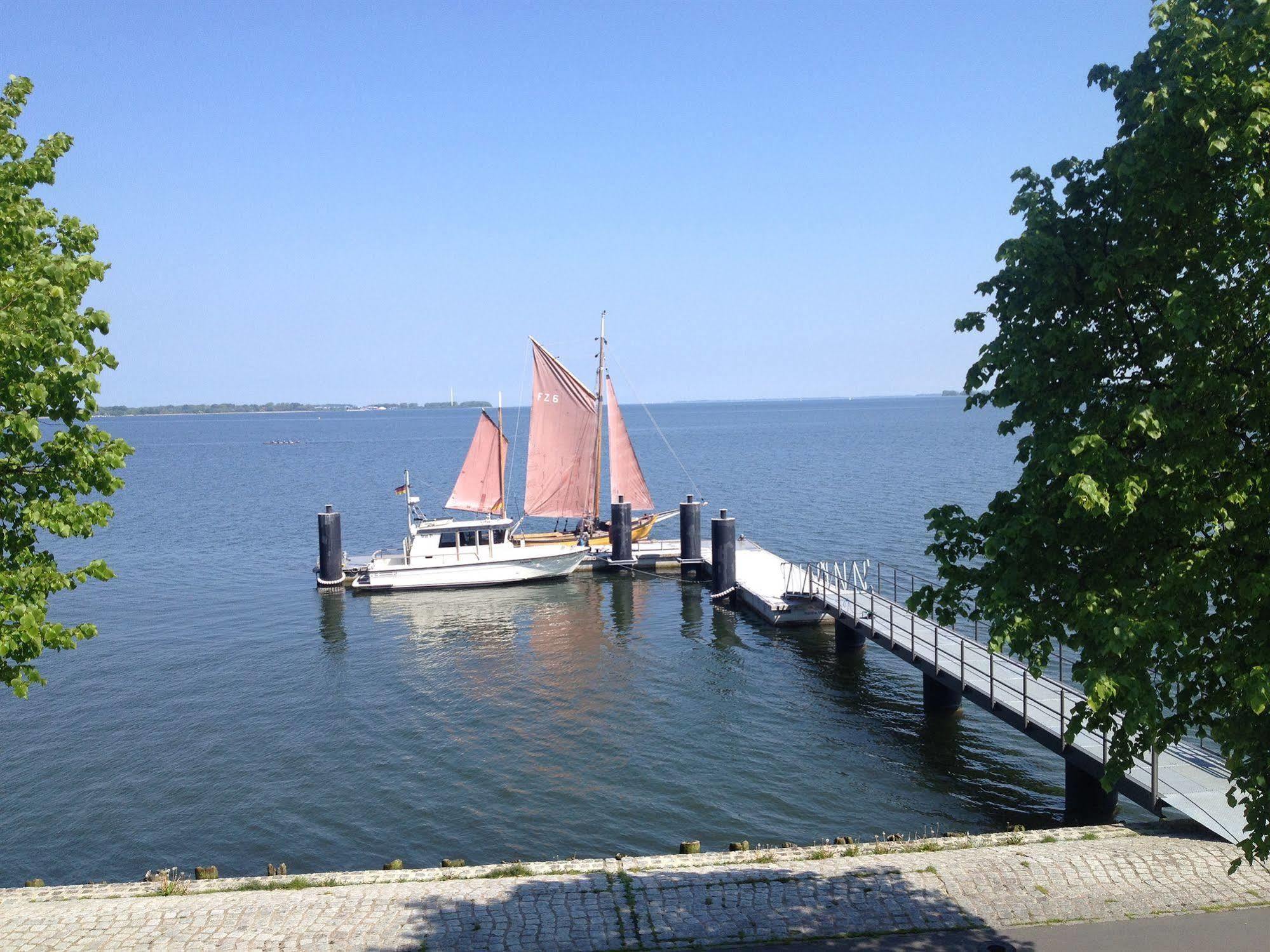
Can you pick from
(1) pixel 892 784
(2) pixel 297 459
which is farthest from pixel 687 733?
(2) pixel 297 459

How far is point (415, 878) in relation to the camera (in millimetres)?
13477

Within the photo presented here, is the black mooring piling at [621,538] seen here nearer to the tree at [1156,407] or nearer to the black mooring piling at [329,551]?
the black mooring piling at [329,551]

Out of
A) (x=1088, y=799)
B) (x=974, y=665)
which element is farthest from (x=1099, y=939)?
(x=974, y=665)

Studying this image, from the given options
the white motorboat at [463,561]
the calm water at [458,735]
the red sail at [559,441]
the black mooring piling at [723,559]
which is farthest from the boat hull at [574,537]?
the black mooring piling at [723,559]

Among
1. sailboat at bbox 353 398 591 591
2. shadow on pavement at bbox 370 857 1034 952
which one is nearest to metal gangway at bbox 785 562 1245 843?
shadow on pavement at bbox 370 857 1034 952

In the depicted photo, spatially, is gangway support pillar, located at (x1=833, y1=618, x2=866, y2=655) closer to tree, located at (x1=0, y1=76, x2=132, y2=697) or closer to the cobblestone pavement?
the cobblestone pavement

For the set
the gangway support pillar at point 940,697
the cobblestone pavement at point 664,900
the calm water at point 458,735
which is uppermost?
the cobblestone pavement at point 664,900

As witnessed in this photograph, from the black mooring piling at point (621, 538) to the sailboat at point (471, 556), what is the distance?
1.27 m

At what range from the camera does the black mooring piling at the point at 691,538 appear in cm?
4178

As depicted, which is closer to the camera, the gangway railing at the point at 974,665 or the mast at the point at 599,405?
the gangway railing at the point at 974,665

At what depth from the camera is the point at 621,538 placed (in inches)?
1718

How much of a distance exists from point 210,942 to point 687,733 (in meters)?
13.1

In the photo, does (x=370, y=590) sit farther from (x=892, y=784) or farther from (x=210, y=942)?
(x=210, y=942)

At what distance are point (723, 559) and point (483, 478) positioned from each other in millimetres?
13353
